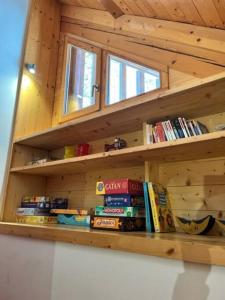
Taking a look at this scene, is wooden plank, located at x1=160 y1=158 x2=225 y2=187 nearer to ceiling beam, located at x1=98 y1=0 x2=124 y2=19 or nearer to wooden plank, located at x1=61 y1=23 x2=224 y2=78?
wooden plank, located at x1=61 y1=23 x2=224 y2=78

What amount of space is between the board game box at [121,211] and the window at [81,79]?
99 centimetres

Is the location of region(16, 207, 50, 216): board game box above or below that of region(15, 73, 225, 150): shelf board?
below

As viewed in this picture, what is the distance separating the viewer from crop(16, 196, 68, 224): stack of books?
1.98 metres

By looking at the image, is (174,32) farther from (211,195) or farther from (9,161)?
(9,161)

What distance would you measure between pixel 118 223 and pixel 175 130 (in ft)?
2.04

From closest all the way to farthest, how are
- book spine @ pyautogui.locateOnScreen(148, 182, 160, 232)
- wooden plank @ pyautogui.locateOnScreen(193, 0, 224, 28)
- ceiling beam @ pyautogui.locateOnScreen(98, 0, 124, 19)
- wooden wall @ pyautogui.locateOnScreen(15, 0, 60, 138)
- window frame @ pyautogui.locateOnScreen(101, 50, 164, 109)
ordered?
book spine @ pyautogui.locateOnScreen(148, 182, 160, 232), wooden plank @ pyautogui.locateOnScreen(193, 0, 224, 28), window frame @ pyautogui.locateOnScreen(101, 50, 164, 109), ceiling beam @ pyautogui.locateOnScreen(98, 0, 124, 19), wooden wall @ pyautogui.locateOnScreen(15, 0, 60, 138)

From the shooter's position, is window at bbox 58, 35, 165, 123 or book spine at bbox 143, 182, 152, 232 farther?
window at bbox 58, 35, 165, 123

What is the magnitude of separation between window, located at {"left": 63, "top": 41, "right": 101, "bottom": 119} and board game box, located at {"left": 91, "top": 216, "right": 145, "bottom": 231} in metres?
1.06

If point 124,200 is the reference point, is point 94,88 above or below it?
above

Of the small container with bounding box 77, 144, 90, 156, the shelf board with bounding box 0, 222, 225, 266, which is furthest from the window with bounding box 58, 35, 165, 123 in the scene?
the shelf board with bounding box 0, 222, 225, 266

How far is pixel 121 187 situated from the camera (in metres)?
1.56

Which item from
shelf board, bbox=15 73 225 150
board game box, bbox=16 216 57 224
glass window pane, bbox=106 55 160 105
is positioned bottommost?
board game box, bbox=16 216 57 224

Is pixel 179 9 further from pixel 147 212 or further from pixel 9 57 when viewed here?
pixel 9 57

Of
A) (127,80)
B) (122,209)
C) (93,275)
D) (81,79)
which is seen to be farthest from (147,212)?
(81,79)
